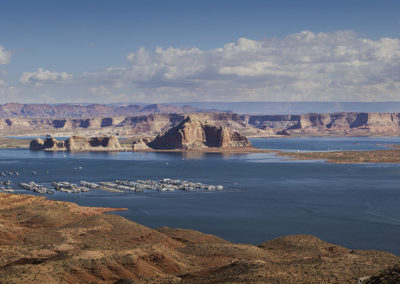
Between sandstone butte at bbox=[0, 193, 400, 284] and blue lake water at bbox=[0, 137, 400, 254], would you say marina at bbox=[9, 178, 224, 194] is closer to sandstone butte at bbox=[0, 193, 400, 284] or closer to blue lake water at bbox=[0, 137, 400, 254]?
blue lake water at bbox=[0, 137, 400, 254]

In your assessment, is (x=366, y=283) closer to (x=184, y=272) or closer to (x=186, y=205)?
(x=184, y=272)

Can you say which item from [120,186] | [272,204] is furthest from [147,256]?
[120,186]

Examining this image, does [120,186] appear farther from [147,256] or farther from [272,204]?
[147,256]

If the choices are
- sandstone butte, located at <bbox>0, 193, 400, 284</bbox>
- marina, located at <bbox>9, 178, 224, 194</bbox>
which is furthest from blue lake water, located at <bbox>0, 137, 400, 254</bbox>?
sandstone butte, located at <bbox>0, 193, 400, 284</bbox>

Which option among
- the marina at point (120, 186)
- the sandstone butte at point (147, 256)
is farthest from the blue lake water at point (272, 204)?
the sandstone butte at point (147, 256)

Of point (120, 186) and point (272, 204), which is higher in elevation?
point (120, 186)

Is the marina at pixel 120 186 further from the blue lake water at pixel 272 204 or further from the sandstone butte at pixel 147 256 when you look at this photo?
the sandstone butte at pixel 147 256

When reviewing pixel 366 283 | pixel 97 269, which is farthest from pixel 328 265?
pixel 97 269

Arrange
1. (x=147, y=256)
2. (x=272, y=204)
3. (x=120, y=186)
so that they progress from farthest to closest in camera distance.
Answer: (x=120, y=186) → (x=272, y=204) → (x=147, y=256)
